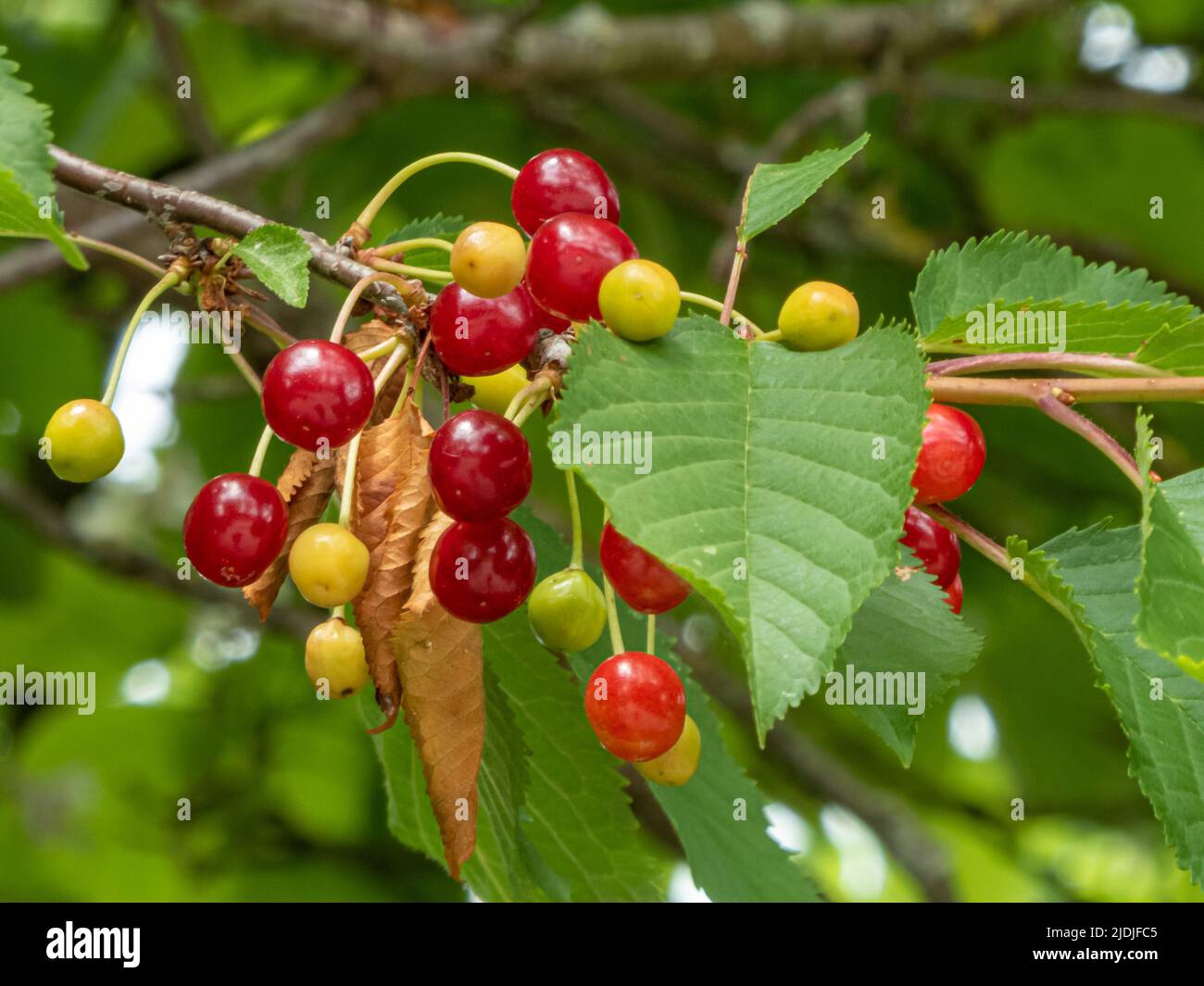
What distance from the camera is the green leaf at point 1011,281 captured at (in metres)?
1.11

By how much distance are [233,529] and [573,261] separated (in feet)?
1.09

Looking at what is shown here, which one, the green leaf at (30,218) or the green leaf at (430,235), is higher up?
the green leaf at (430,235)

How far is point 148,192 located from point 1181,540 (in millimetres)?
886

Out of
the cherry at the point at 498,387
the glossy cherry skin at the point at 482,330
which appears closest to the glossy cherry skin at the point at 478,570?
the glossy cherry skin at the point at 482,330

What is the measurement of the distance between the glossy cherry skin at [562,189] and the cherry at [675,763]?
1.43 ft

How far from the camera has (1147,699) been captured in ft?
3.38

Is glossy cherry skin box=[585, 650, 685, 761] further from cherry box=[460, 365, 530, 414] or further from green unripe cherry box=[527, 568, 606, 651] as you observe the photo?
cherry box=[460, 365, 530, 414]

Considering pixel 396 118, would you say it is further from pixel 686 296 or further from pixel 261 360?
pixel 686 296

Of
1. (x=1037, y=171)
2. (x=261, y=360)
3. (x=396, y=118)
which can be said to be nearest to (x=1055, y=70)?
(x=1037, y=171)

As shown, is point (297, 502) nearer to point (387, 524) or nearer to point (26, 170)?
point (387, 524)

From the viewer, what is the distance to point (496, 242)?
98cm

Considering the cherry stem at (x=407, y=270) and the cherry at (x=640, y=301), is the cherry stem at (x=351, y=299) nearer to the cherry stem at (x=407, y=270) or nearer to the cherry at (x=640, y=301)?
the cherry stem at (x=407, y=270)

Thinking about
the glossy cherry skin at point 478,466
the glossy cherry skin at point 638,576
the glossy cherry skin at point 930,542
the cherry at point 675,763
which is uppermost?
the glossy cherry skin at point 478,466

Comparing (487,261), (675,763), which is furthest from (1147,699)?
(487,261)
